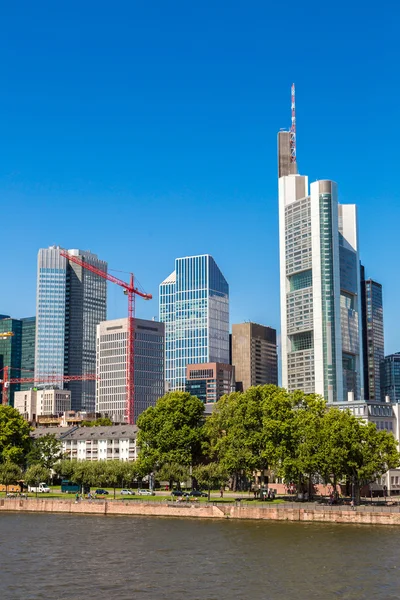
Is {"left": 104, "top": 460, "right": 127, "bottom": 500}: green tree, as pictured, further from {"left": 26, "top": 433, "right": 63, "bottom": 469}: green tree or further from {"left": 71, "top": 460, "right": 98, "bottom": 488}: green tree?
{"left": 26, "top": 433, "right": 63, "bottom": 469}: green tree

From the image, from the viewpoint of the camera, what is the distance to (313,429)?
141125mm

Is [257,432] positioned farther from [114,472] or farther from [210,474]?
[114,472]

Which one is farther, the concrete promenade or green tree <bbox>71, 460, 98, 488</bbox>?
green tree <bbox>71, 460, 98, 488</bbox>

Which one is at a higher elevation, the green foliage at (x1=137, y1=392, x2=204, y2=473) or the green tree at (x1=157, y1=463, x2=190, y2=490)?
the green foliage at (x1=137, y1=392, x2=204, y2=473)

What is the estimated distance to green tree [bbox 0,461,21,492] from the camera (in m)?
171

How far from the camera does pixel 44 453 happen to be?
189m

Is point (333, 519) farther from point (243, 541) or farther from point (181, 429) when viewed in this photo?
point (181, 429)

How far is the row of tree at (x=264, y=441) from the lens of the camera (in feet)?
440

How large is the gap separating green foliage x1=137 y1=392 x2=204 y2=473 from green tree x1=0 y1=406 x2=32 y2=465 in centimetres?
2902

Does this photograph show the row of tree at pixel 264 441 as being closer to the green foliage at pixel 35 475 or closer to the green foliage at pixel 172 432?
the green foliage at pixel 172 432

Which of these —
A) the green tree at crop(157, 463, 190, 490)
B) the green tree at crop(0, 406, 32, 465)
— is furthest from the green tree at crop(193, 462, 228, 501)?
the green tree at crop(0, 406, 32, 465)

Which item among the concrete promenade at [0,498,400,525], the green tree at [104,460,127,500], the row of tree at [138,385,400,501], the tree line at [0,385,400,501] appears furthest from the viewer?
the green tree at [104,460,127,500]

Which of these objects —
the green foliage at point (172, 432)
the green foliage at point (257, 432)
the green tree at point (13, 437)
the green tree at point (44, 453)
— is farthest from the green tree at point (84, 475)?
the green foliage at point (257, 432)

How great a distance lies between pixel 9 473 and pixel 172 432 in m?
34.1
